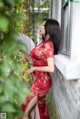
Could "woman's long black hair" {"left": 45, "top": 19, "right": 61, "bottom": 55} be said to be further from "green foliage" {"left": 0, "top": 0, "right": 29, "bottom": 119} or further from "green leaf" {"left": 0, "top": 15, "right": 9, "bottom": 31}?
"green leaf" {"left": 0, "top": 15, "right": 9, "bottom": 31}

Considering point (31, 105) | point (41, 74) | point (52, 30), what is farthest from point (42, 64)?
point (31, 105)

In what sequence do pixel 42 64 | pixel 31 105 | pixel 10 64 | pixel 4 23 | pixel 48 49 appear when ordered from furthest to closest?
1. pixel 31 105
2. pixel 42 64
3. pixel 48 49
4. pixel 10 64
5. pixel 4 23

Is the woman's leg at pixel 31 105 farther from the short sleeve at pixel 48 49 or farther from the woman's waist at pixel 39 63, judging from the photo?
the short sleeve at pixel 48 49

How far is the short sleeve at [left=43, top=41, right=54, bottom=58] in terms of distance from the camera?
4711 mm

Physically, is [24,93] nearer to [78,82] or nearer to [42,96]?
[78,82]

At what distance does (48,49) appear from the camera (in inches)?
188

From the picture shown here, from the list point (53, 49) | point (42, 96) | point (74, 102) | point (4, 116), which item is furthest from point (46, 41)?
point (4, 116)

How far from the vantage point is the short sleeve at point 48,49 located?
15.5ft

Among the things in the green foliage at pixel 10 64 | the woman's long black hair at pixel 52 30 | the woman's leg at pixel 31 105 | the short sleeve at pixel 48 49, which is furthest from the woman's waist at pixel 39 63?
the green foliage at pixel 10 64

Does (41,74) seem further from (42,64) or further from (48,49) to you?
(48,49)

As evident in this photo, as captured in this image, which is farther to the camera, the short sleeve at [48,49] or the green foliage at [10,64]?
the short sleeve at [48,49]

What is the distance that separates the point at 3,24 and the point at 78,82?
258 centimetres

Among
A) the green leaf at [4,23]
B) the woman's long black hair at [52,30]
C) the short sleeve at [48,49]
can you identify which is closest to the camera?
the green leaf at [4,23]

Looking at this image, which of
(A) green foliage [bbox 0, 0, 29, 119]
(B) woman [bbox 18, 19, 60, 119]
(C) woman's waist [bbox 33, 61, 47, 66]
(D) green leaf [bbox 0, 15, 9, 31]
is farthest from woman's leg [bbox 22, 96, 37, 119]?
(D) green leaf [bbox 0, 15, 9, 31]
